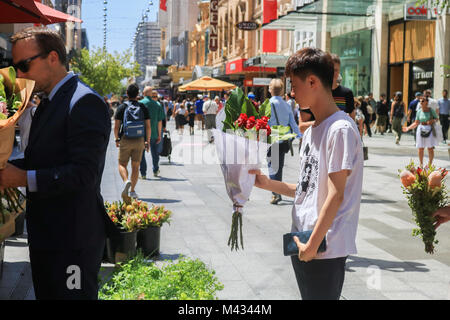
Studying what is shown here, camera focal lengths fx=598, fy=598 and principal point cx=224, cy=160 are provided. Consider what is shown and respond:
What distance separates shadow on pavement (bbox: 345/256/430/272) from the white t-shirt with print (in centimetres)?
326

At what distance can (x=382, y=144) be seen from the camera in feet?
71.9

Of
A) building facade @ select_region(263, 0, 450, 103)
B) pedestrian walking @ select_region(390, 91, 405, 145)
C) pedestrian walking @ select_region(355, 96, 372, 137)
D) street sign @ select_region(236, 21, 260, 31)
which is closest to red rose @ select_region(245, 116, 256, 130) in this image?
pedestrian walking @ select_region(355, 96, 372, 137)

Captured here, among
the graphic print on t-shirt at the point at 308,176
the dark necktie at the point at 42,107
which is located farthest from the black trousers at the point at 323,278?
the dark necktie at the point at 42,107

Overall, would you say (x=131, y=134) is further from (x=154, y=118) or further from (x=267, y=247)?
(x=267, y=247)

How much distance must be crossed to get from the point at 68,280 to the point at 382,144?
796 inches

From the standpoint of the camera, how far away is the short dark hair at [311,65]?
8.86 feet

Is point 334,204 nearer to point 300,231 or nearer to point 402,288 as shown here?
point 300,231

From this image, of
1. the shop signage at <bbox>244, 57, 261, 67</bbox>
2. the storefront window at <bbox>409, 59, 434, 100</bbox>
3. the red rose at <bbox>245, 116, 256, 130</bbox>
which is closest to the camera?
the red rose at <bbox>245, 116, 256, 130</bbox>

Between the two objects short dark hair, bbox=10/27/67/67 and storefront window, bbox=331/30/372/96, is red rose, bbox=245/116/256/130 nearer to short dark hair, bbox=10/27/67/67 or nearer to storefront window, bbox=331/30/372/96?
short dark hair, bbox=10/27/67/67

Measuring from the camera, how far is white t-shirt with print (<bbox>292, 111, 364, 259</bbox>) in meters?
2.65

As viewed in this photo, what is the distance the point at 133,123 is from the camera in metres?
9.77

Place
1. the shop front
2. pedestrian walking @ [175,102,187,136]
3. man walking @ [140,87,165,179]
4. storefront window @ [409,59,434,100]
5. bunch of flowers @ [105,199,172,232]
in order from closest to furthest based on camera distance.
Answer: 1. bunch of flowers @ [105,199,172,232]
2. man walking @ [140,87,165,179]
3. storefront window @ [409,59,434,100]
4. the shop front
5. pedestrian walking @ [175,102,187,136]

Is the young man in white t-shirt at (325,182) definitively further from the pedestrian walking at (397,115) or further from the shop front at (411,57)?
the shop front at (411,57)
